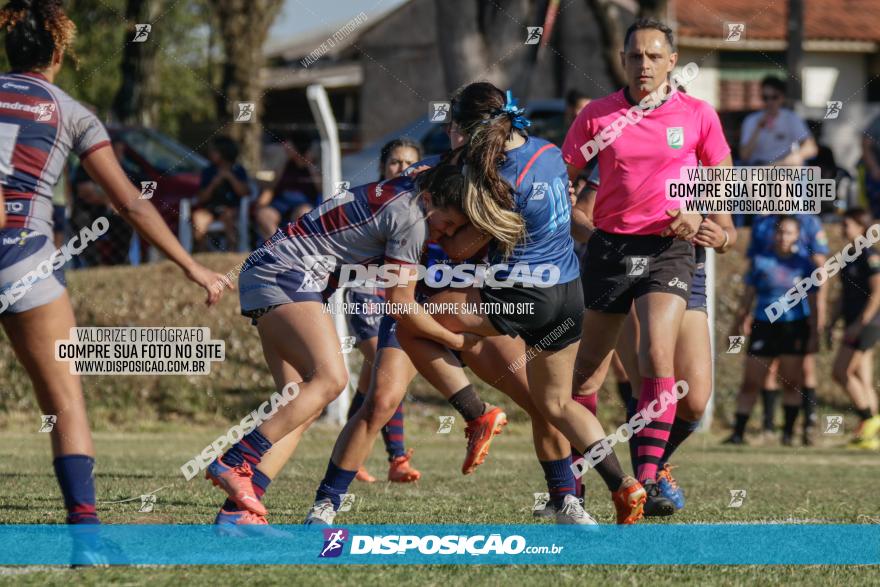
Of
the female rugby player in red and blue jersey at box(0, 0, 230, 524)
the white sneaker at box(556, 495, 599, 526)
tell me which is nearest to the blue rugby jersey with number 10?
the white sneaker at box(556, 495, 599, 526)

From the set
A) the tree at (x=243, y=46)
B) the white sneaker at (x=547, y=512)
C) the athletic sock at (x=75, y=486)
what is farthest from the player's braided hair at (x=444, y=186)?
the tree at (x=243, y=46)

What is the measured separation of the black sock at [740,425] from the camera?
13336 millimetres

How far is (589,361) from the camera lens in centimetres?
747

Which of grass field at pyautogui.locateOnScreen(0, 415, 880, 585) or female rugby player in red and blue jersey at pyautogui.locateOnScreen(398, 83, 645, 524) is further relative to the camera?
female rugby player in red and blue jersey at pyautogui.locateOnScreen(398, 83, 645, 524)

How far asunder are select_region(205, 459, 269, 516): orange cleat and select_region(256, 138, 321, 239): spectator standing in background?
9125 millimetres

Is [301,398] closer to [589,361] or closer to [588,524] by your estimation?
[588,524]

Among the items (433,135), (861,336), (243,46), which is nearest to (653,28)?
(861,336)

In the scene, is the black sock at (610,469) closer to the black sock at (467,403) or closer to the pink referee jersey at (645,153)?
the black sock at (467,403)

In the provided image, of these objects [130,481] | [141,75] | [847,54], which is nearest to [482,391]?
[130,481]

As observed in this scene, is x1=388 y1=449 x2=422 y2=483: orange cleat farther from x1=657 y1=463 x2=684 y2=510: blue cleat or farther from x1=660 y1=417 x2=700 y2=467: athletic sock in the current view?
x1=657 y1=463 x2=684 y2=510: blue cleat

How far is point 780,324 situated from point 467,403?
6970 millimetres

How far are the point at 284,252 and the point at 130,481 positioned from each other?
123 inches

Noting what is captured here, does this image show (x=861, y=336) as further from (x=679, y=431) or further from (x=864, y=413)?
(x=679, y=431)

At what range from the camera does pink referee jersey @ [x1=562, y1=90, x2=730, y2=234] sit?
24.1 feet
